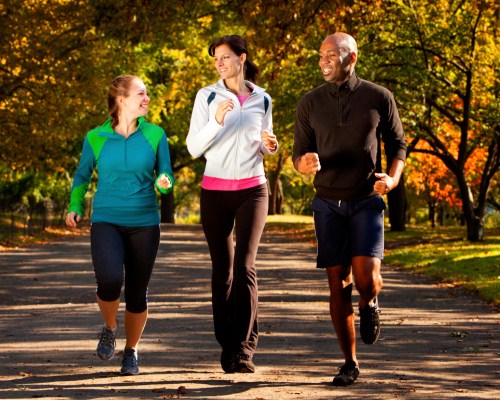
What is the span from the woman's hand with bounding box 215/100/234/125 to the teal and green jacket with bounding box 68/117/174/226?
391 millimetres

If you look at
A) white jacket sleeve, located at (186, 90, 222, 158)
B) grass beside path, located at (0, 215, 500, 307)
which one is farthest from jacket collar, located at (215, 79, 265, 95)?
grass beside path, located at (0, 215, 500, 307)

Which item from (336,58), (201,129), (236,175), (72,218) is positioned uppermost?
(336,58)

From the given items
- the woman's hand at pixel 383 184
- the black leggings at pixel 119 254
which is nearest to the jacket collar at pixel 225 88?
the black leggings at pixel 119 254

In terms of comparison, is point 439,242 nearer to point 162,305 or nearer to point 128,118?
point 162,305

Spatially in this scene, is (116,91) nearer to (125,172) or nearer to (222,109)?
(125,172)

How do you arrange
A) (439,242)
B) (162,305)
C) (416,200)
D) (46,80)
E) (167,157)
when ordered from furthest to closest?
(416,200), (46,80), (439,242), (162,305), (167,157)

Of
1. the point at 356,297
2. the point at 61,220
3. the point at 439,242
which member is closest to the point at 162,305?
the point at 356,297

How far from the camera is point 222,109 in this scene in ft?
25.8

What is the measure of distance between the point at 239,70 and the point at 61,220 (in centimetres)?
3560

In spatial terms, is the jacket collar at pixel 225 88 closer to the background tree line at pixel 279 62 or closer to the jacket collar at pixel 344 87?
the jacket collar at pixel 344 87

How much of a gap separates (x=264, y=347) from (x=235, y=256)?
184cm

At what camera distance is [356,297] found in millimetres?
15039

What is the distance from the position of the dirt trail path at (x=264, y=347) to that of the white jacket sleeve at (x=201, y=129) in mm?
1503

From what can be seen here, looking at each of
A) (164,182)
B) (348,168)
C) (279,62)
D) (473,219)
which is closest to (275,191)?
(473,219)
